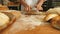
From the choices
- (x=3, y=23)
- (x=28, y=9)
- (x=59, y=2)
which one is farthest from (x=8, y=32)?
(x=59, y=2)

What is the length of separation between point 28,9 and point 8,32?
1.78ft

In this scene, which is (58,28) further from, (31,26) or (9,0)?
(9,0)

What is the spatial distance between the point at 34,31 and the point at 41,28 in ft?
0.17

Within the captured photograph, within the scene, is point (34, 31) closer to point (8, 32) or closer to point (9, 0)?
point (8, 32)

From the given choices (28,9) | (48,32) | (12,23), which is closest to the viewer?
(48,32)

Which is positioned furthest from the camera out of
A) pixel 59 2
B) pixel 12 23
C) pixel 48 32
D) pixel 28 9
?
pixel 59 2

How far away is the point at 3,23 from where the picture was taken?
646mm

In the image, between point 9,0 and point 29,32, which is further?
point 9,0

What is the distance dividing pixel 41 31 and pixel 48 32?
0.03 m

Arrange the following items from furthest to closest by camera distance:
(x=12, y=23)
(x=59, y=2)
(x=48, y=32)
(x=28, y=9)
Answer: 1. (x=59, y=2)
2. (x=28, y=9)
3. (x=12, y=23)
4. (x=48, y=32)

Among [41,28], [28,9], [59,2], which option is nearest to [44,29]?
[41,28]

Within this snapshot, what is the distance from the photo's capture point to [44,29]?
2.13ft

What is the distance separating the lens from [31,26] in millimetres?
704

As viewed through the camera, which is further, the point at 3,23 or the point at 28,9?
the point at 28,9
